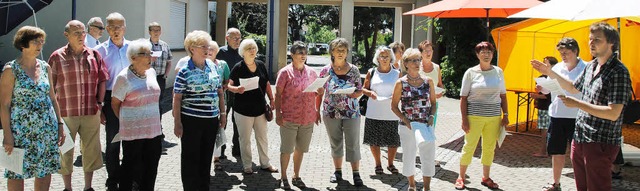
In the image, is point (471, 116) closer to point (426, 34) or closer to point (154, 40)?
point (154, 40)

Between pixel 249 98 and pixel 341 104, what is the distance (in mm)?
1046

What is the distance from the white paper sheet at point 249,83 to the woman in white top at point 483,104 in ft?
7.17

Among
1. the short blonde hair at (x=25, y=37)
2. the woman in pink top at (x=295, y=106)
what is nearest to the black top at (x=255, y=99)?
the woman in pink top at (x=295, y=106)

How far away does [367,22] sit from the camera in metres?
37.7

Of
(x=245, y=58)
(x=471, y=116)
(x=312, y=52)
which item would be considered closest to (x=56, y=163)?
(x=245, y=58)

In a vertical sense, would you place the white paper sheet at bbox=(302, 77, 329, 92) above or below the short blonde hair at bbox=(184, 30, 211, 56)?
below

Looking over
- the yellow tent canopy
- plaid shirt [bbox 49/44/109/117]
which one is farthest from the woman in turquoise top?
the yellow tent canopy

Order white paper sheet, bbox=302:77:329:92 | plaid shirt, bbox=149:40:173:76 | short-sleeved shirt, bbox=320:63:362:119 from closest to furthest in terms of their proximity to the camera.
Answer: white paper sheet, bbox=302:77:329:92, short-sleeved shirt, bbox=320:63:362:119, plaid shirt, bbox=149:40:173:76

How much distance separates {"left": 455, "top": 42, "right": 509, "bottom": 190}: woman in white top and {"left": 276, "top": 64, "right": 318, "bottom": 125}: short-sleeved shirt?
1641 millimetres

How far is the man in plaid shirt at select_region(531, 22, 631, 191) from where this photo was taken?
166 inches

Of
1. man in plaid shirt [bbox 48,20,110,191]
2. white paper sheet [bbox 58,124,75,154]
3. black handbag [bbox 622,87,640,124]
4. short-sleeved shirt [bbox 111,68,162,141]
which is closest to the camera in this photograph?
short-sleeved shirt [bbox 111,68,162,141]

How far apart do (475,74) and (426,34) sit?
54.3ft

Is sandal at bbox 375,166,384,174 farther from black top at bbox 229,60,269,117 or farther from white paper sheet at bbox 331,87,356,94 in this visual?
black top at bbox 229,60,269,117

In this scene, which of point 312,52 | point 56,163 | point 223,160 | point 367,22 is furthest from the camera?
point 312,52
